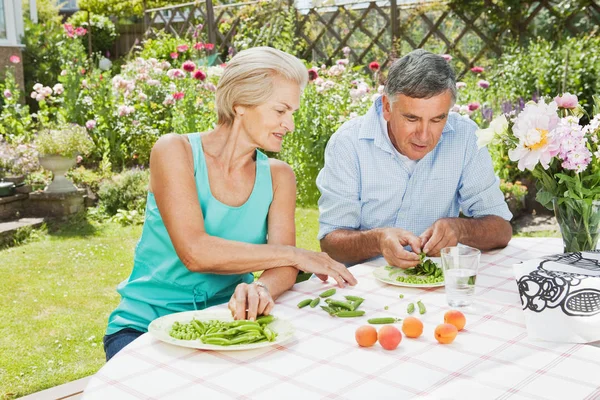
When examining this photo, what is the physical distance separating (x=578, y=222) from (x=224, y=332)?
100 cm

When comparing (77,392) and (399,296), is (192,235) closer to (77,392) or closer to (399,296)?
(399,296)

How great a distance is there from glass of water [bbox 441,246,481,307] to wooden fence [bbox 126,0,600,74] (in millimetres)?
5936

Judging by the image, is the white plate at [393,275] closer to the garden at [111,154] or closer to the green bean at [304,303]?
the green bean at [304,303]

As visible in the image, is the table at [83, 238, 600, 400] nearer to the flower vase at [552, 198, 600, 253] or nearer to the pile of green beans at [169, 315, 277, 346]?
the pile of green beans at [169, 315, 277, 346]

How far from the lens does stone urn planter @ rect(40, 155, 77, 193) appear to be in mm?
5508

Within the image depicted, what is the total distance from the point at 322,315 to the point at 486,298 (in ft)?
1.37

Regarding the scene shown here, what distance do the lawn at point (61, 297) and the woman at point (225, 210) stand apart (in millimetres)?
1226

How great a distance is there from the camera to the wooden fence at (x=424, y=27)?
23.9 ft

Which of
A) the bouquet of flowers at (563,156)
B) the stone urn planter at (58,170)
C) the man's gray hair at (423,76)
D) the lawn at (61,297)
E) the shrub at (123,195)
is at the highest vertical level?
the man's gray hair at (423,76)

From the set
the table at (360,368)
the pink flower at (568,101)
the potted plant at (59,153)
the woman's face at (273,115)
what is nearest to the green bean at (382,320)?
the table at (360,368)

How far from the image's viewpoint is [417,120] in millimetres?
2219

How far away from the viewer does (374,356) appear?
137 cm

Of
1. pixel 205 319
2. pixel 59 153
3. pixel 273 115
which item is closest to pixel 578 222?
pixel 273 115

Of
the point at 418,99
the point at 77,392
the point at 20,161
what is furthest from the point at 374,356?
the point at 20,161
